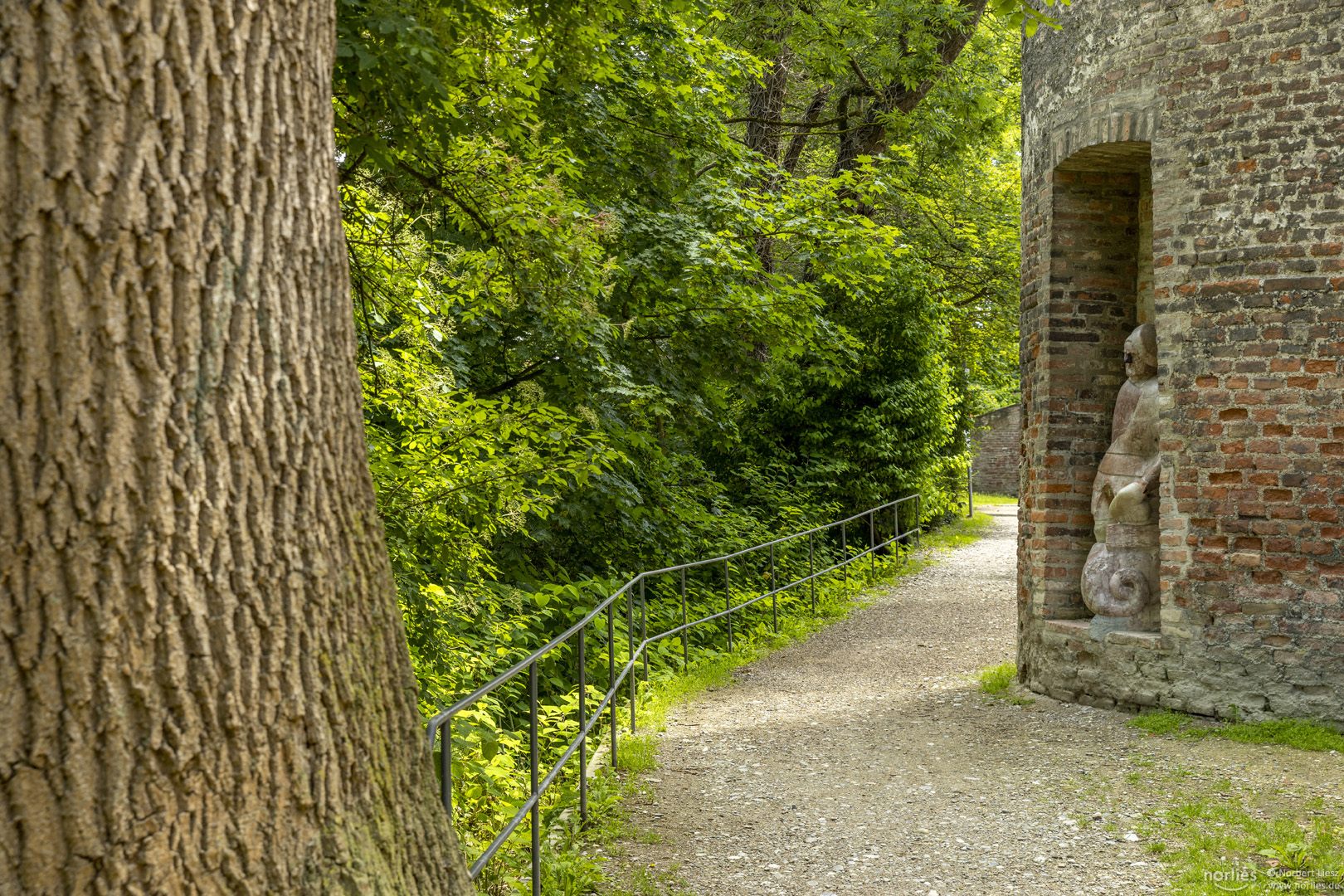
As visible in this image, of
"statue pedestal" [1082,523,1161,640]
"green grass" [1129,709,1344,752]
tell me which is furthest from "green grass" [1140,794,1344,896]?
"statue pedestal" [1082,523,1161,640]

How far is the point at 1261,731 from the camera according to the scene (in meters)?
5.77

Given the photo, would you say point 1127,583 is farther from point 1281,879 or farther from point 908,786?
point 1281,879

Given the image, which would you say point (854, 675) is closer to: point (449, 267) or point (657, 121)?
point (449, 267)

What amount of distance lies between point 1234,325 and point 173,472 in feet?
19.3

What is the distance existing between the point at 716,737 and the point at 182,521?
16.8 ft

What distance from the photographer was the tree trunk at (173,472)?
165 centimetres

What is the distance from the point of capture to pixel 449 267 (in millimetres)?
7297

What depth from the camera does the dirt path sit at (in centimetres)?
436

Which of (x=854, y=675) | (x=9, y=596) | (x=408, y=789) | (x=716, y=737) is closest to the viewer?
(x=9, y=596)

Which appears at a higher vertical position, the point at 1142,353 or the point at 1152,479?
the point at 1142,353

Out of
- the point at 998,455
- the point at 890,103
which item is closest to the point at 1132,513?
the point at 890,103

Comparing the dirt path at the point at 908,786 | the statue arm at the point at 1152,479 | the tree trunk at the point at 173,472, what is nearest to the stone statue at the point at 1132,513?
the statue arm at the point at 1152,479

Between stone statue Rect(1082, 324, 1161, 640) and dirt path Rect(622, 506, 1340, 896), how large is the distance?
68cm

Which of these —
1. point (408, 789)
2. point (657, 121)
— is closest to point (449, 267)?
point (657, 121)
